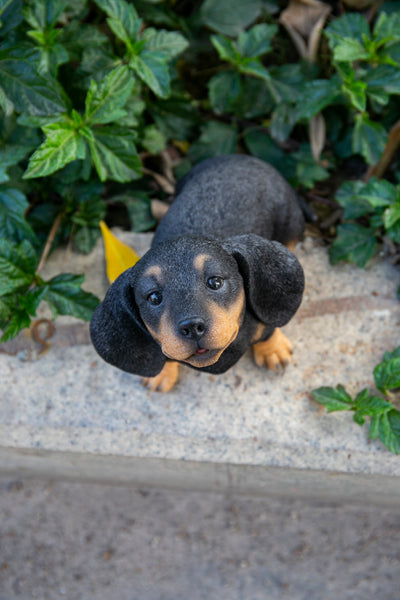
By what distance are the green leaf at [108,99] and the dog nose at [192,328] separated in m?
0.91

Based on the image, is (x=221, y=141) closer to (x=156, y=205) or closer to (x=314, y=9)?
(x=156, y=205)

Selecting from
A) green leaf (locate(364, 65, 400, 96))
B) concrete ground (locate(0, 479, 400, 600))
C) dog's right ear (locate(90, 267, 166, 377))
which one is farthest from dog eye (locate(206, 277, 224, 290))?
concrete ground (locate(0, 479, 400, 600))

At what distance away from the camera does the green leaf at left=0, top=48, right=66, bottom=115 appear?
2.13 m

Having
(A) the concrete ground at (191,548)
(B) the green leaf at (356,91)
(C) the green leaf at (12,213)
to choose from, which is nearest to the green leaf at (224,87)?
(B) the green leaf at (356,91)

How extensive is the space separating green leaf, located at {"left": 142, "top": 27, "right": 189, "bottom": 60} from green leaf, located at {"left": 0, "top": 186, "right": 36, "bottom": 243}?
30.9 inches

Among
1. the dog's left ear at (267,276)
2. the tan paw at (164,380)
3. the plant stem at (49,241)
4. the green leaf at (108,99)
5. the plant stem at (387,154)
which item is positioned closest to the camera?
the dog's left ear at (267,276)

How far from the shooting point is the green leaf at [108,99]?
2.11 metres

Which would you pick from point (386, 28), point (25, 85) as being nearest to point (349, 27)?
point (386, 28)

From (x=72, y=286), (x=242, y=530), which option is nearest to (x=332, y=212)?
(x=72, y=286)

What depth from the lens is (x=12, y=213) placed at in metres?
2.33

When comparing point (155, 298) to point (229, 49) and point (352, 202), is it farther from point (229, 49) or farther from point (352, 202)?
point (229, 49)

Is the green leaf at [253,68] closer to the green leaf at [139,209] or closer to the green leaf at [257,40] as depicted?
the green leaf at [257,40]

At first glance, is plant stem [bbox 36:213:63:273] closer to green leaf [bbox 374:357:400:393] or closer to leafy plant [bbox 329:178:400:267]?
leafy plant [bbox 329:178:400:267]

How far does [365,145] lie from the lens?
2498 millimetres
